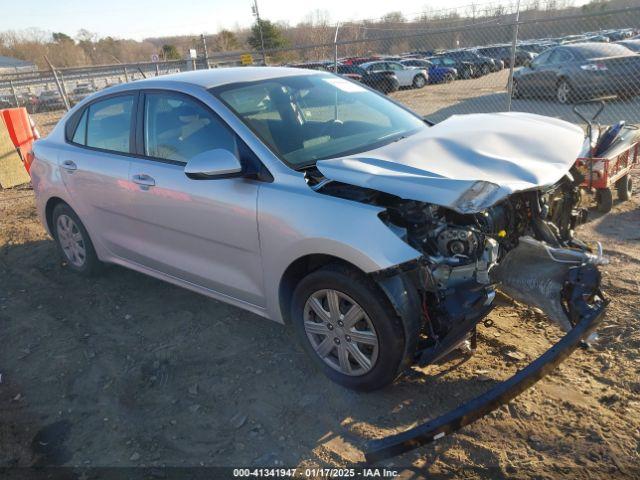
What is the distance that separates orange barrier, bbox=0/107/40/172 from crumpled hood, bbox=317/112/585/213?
7805 mm

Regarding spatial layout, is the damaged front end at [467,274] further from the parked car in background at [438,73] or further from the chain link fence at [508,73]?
the parked car in background at [438,73]

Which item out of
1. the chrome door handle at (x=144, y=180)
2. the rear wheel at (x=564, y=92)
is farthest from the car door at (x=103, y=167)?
the rear wheel at (x=564, y=92)

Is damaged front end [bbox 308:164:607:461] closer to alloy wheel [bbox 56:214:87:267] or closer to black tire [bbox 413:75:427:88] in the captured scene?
alloy wheel [bbox 56:214:87:267]

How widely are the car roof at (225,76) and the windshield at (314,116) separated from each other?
7 centimetres

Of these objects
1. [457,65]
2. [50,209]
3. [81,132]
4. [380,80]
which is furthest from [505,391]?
[457,65]

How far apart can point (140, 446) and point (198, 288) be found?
1.20 metres

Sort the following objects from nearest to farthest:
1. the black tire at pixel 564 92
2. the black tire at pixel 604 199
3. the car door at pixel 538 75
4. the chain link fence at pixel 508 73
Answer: the black tire at pixel 604 199, the chain link fence at pixel 508 73, the black tire at pixel 564 92, the car door at pixel 538 75

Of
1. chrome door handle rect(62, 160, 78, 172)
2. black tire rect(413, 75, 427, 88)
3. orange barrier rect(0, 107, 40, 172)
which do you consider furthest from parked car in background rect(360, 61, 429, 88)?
chrome door handle rect(62, 160, 78, 172)

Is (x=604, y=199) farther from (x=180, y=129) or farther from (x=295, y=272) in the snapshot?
(x=180, y=129)

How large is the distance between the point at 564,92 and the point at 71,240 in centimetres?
1243

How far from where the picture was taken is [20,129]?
8906mm

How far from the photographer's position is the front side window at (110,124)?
3.95m

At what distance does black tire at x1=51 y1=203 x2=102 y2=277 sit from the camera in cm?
461

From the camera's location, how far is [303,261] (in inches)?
117
